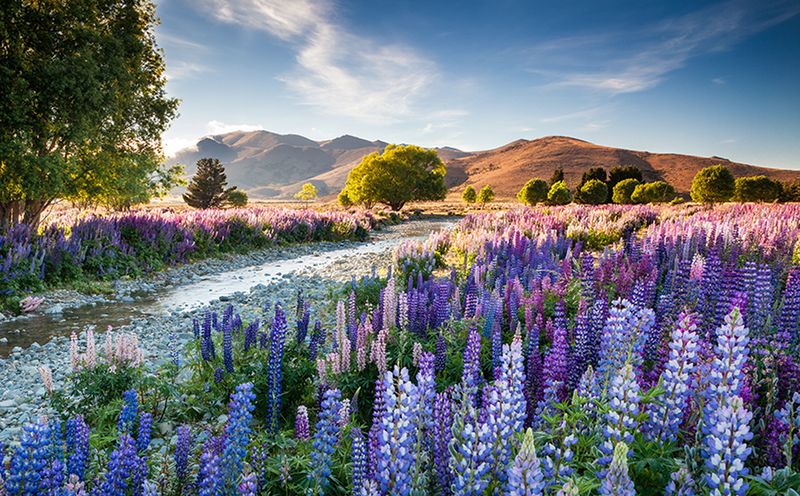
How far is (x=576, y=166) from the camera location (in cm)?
14375

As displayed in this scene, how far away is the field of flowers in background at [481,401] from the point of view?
1.95 meters

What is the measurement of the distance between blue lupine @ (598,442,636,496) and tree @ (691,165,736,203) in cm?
4956

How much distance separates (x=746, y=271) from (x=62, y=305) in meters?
12.3

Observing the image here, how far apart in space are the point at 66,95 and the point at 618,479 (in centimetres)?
1434

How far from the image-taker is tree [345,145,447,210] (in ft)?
162

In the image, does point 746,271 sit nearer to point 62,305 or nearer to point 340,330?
point 340,330

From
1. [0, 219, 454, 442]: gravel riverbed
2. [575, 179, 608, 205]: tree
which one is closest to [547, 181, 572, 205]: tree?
[575, 179, 608, 205]: tree

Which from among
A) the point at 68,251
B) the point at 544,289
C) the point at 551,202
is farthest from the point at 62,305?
the point at 551,202

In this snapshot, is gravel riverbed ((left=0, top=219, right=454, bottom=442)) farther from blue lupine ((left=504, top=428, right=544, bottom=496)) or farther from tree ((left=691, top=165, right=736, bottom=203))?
tree ((left=691, top=165, right=736, bottom=203))

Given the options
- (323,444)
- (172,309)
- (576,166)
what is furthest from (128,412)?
(576,166)

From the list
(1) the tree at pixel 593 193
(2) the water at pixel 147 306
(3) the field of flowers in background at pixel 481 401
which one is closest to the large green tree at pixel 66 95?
(2) the water at pixel 147 306

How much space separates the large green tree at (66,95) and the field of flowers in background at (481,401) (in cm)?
656

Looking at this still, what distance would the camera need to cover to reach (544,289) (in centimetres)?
643

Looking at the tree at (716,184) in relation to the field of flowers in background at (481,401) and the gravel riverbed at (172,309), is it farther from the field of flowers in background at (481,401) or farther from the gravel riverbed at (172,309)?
the field of flowers in background at (481,401)
